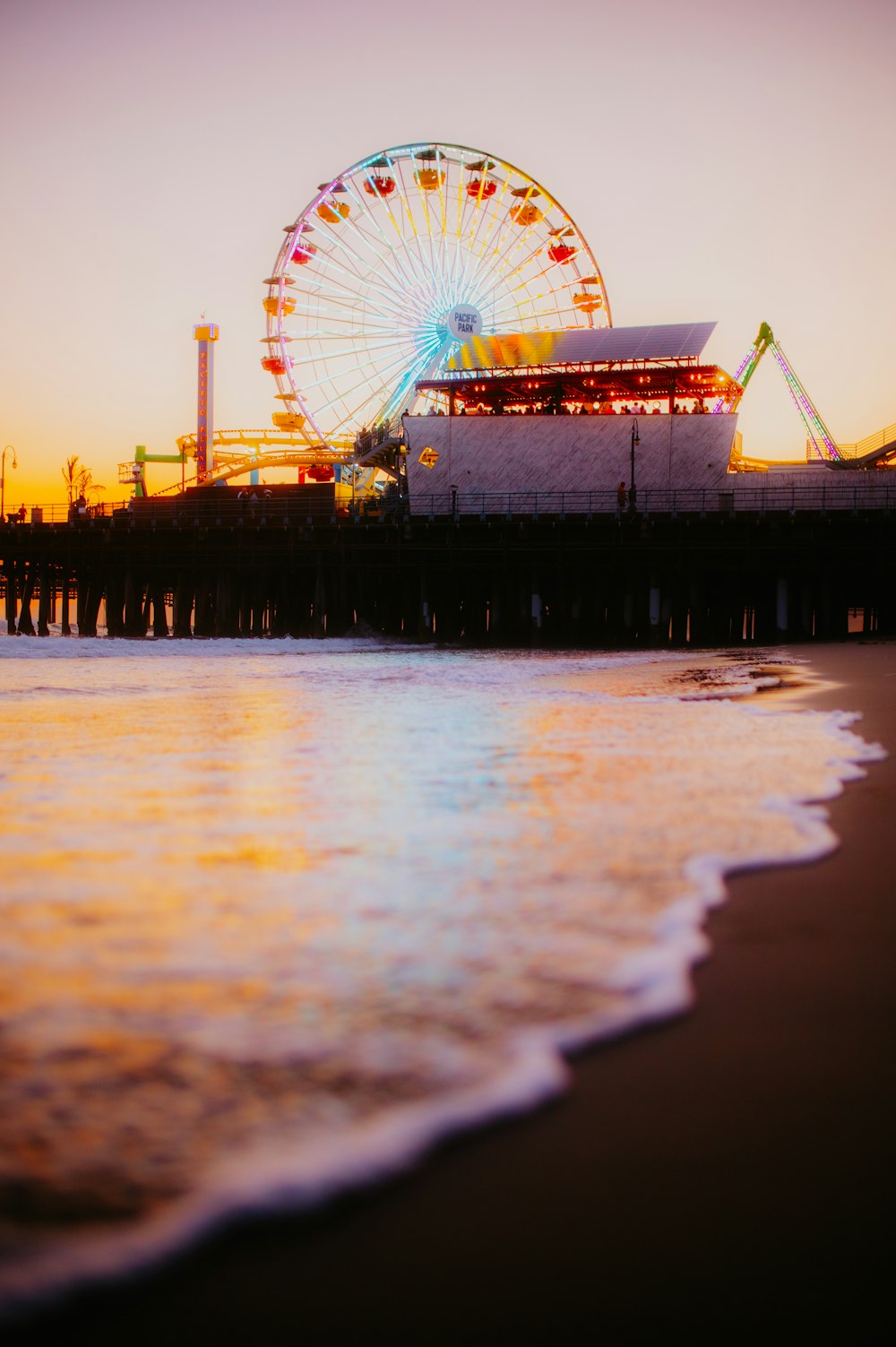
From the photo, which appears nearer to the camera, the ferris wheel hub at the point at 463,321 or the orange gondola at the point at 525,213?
the ferris wheel hub at the point at 463,321

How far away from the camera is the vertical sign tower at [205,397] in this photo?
6431cm

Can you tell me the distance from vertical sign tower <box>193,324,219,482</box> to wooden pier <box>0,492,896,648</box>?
2495 centimetres

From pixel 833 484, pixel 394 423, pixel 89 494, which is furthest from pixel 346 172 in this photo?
pixel 89 494

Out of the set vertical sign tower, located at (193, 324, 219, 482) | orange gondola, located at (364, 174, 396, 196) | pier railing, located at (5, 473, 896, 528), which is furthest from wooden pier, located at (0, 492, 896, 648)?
vertical sign tower, located at (193, 324, 219, 482)

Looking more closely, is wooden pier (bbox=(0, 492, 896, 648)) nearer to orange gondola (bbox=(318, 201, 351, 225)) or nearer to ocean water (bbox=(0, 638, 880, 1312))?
orange gondola (bbox=(318, 201, 351, 225))

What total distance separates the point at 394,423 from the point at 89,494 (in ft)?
210

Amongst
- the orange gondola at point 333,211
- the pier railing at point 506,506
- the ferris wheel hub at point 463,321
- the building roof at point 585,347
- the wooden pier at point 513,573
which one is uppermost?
the orange gondola at point 333,211

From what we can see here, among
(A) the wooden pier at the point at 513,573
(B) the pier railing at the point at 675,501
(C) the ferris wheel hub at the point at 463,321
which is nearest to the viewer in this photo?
(A) the wooden pier at the point at 513,573

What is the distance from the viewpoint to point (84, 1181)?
5.01ft

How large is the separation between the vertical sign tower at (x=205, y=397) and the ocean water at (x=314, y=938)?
6039 cm

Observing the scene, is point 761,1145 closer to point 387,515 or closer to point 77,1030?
point 77,1030

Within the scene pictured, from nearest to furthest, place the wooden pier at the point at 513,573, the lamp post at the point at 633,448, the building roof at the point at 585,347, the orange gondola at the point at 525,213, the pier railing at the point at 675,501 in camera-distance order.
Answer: the wooden pier at the point at 513,573, the pier railing at the point at 675,501, the lamp post at the point at 633,448, the building roof at the point at 585,347, the orange gondola at the point at 525,213

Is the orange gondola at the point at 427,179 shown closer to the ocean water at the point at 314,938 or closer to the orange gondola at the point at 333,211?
the orange gondola at the point at 333,211

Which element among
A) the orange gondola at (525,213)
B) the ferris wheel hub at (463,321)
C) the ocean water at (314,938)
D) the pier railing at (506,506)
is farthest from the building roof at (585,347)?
the ocean water at (314,938)
